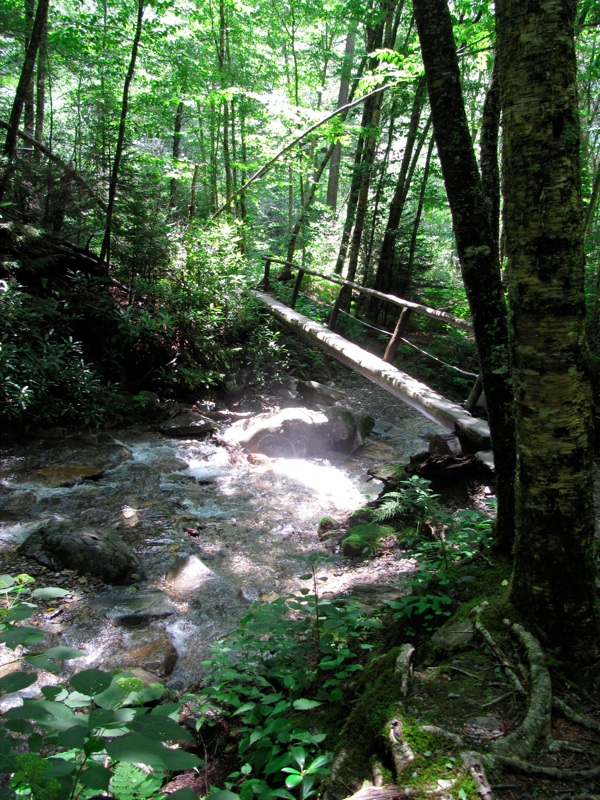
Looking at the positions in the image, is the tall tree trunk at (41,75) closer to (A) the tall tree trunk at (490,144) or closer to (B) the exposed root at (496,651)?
(A) the tall tree trunk at (490,144)

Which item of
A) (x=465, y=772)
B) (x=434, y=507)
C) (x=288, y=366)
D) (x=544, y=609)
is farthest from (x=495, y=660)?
(x=288, y=366)

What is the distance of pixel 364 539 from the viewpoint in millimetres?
4516

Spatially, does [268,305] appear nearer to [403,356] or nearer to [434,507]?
[403,356]

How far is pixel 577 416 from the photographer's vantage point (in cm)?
189

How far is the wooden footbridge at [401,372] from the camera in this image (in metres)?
5.23

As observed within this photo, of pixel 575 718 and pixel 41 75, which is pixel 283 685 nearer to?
pixel 575 718

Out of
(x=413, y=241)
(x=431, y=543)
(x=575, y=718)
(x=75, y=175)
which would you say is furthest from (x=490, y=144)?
(x=413, y=241)

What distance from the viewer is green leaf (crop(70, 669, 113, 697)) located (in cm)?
112

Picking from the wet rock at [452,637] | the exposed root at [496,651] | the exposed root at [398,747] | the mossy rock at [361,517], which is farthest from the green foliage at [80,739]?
the mossy rock at [361,517]

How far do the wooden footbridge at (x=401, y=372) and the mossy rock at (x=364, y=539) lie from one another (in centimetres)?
136

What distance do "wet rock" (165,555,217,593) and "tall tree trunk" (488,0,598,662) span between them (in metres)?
2.85

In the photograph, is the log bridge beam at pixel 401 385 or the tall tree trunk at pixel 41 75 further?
the tall tree trunk at pixel 41 75

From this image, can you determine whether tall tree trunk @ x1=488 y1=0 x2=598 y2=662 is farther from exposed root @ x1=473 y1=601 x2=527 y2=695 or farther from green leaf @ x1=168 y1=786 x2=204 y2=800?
green leaf @ x1=168 y1=786 x2=204 y2=800

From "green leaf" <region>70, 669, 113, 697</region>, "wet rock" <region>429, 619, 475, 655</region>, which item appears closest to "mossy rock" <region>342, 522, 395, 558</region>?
"wet rock" <region>429, 619, 475, 655</region>
